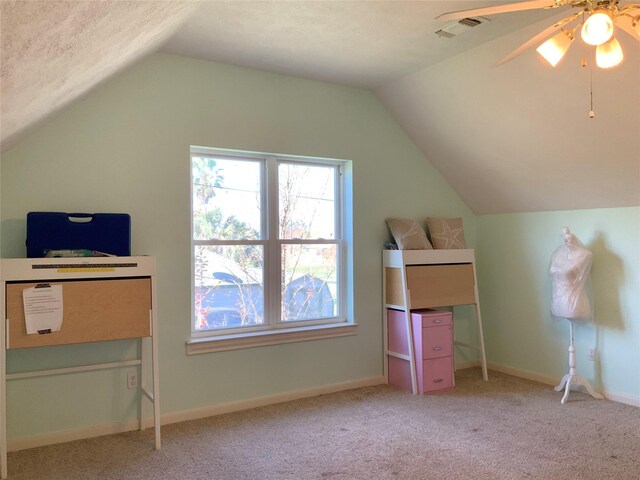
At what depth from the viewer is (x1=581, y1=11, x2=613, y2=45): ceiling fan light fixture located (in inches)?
68.9

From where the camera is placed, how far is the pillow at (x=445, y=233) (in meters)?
4.52

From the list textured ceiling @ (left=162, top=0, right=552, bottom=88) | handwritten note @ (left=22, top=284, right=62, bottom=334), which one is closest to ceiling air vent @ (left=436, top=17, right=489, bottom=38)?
textured ceiling @ (left=162, top=0, right=552, bottom=88)

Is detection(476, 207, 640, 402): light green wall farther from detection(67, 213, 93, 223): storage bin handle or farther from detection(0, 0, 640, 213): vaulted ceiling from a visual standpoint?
detection(67, 213, 93, 223): storage bin handle

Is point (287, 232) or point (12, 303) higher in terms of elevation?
point (287, 232)

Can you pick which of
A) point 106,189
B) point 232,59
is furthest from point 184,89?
point 106,189

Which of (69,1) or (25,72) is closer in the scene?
(69,1)

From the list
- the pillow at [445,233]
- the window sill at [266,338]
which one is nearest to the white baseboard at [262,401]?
the window sill at [266,338]

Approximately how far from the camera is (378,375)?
436 cm

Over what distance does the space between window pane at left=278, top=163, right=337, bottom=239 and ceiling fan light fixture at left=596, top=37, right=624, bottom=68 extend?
99.0 inches

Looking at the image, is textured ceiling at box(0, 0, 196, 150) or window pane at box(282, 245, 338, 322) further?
window pane at box(282, 245, 338, 322)

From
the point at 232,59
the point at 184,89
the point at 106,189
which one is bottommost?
the point at 106,189

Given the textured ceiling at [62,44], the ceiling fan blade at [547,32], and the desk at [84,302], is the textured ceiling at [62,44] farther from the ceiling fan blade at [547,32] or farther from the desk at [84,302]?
the ceiling fan blade at [547,32]

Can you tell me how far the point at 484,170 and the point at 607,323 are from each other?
1.58 m

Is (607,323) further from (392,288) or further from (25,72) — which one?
(25,72)
